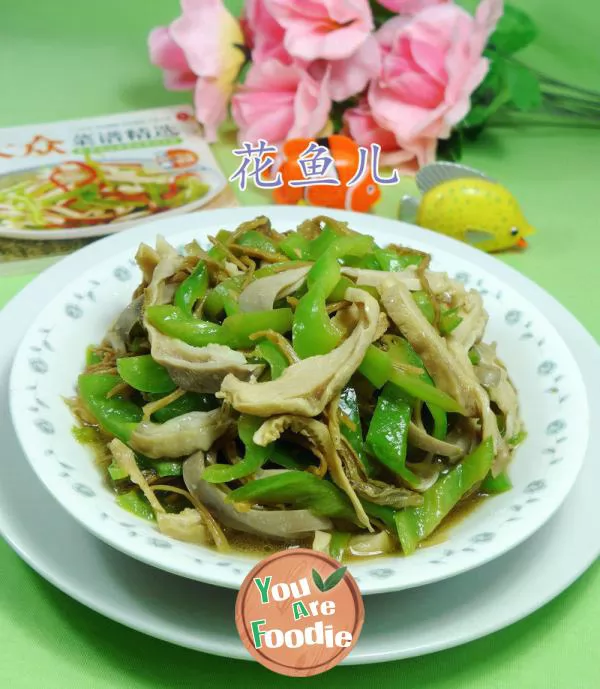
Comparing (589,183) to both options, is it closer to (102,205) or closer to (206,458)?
(102,205)

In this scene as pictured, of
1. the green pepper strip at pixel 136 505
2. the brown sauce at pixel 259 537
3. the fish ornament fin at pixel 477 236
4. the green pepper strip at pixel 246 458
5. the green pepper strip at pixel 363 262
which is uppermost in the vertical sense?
the green pepper strip at pixel 363 262

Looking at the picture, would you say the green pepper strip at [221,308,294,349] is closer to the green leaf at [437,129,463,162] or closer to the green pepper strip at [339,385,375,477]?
the green pepper strip at [339,385,375,477]

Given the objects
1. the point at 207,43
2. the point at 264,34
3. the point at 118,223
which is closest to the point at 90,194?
the point at 118,223

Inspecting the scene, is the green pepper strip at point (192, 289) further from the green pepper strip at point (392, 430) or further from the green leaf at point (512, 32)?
the green leaf at point (512, 32)

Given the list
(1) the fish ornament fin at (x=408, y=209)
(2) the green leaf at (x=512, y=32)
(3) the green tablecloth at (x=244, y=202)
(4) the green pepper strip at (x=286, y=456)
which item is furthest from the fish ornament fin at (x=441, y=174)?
(4) the green pepper strip at (x=286, y=456)

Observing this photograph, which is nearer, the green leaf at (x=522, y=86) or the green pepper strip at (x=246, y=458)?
the green pepper strip at (x=246, y=458)

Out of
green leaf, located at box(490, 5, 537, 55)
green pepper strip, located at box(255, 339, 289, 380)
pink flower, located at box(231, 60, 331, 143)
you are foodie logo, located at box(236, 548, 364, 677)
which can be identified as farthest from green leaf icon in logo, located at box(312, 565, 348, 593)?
green leaf, located at box(490, 5, 537, 55)

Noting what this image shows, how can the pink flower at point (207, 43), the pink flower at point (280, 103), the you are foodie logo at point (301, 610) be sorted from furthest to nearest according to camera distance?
the pink flower at point (207, 43) → the pink flower at point (280, 103) → the you are foodie logo at point (301, 610)
